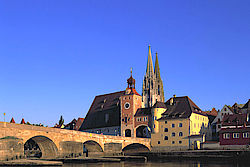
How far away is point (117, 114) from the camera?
115812 mm

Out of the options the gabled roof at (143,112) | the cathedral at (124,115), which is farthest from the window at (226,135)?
the gabled roof at (143,112)

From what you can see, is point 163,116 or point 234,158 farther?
point 163,116

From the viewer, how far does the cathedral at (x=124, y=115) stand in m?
104

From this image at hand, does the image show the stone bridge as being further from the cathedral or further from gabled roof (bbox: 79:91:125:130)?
gabled roof (bbox: 79:91:125:130)

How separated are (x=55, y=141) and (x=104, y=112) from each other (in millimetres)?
50376

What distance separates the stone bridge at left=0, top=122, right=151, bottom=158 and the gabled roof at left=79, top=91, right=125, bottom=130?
17818 millimetres

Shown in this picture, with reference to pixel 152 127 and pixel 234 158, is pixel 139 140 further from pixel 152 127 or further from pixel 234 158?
pixel 234 158

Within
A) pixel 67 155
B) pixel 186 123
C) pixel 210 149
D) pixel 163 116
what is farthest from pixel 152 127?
pixel 67 155

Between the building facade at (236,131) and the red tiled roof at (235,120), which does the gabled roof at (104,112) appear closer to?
the red tiled roof at (235,120)

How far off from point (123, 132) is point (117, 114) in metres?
7.95

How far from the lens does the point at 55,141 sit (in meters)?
71.8

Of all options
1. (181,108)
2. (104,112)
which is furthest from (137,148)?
(104,112)

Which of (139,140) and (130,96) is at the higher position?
(130,96)

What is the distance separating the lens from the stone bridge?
6075cm
